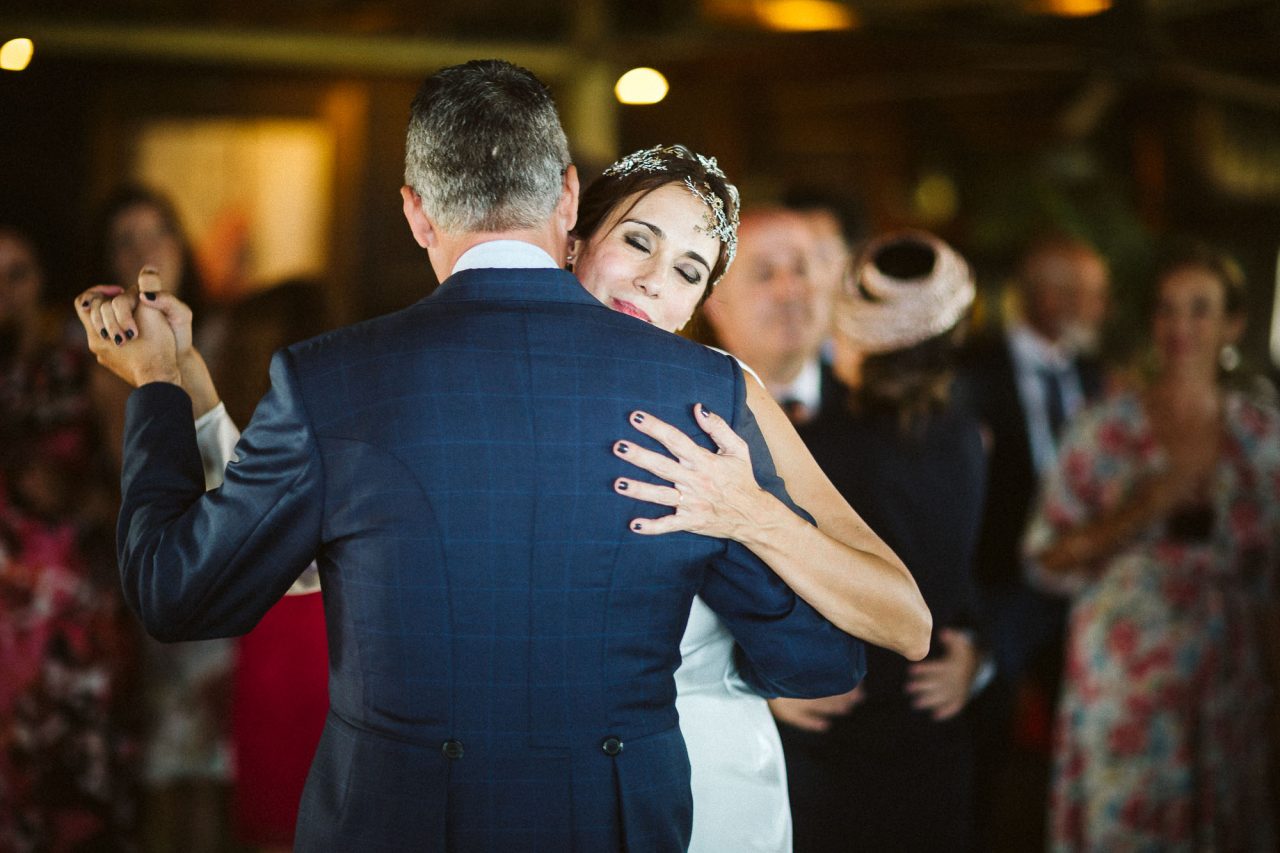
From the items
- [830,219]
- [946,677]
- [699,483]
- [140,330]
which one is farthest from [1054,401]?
[140,330]

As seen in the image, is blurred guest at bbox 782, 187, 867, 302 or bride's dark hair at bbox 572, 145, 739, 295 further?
blurred guest at bbox 782, 187, 867, 302

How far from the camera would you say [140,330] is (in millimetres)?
1748

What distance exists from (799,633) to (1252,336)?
247 inches

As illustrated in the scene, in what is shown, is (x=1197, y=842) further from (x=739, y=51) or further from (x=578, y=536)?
(x=739, y=51)

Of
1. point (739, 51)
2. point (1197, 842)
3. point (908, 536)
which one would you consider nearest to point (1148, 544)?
A: point (1197, 842)

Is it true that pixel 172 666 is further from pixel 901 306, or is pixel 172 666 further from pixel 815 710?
pixel 901 306

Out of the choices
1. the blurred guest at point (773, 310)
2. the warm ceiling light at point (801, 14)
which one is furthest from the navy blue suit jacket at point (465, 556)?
the warm ceiling light at point (801, 14)

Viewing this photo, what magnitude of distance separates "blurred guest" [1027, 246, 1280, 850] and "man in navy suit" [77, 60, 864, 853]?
7.59ft

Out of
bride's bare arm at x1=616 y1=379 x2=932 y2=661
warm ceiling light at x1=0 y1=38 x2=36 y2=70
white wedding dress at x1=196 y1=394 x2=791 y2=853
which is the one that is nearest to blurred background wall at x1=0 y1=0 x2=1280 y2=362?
warm ceiling light at x1=0 y1=38 x2=36 y2=70

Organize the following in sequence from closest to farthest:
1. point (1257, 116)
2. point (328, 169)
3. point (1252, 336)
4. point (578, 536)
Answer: point (578, 536) < point (328, 169) < point (1257, 116) < point (1252, 336)

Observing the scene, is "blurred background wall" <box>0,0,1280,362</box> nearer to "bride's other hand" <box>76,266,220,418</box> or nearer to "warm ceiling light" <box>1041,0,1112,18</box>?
"warm ceiling light" <box>1041,0,1112,18</box>

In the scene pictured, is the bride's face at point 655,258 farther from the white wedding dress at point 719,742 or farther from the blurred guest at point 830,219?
the blurred guest at point 830,219

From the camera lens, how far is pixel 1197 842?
11.4ft

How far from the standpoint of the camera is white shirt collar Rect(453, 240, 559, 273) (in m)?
1.56
